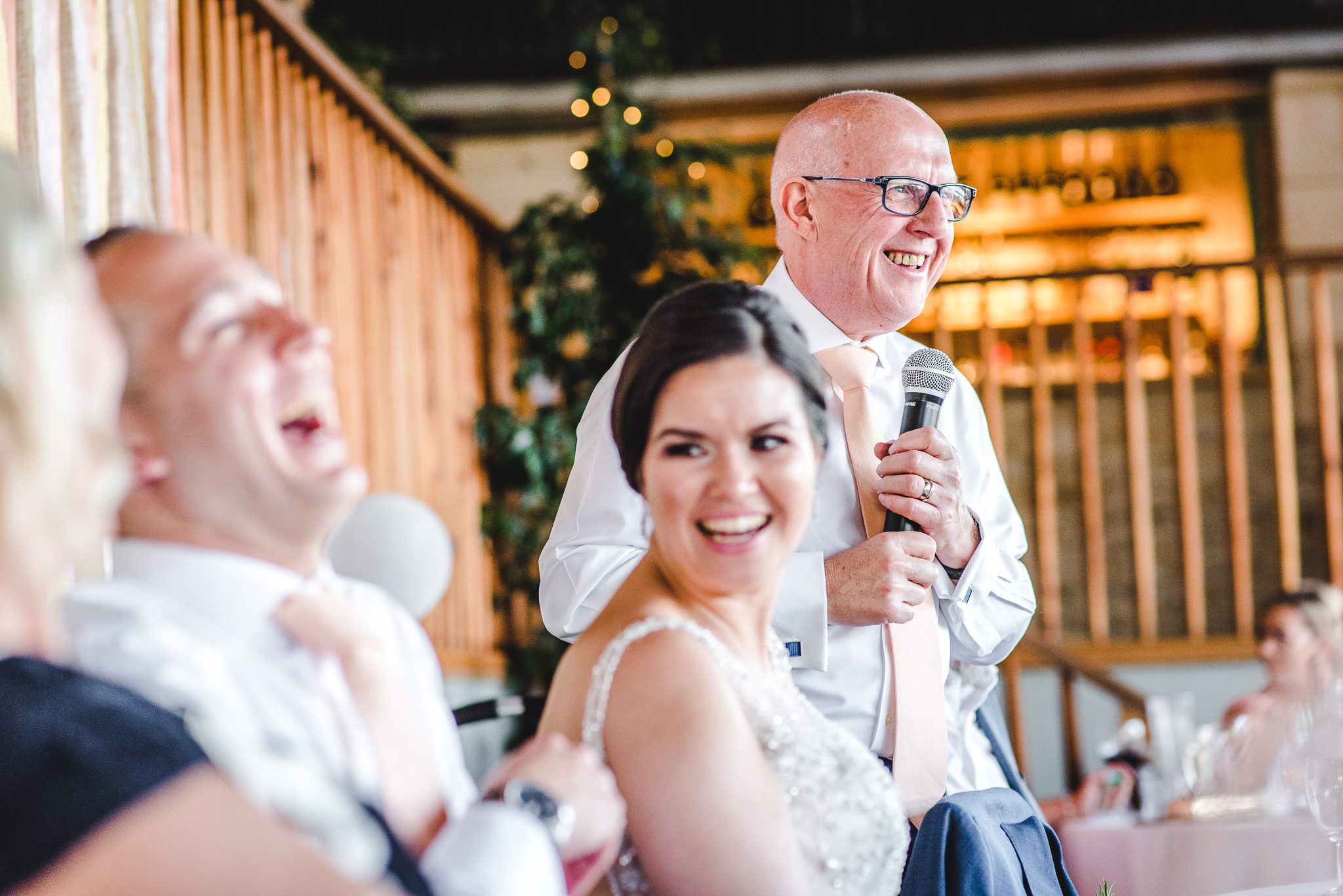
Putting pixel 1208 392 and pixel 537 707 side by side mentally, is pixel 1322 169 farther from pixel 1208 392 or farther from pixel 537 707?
pixel 537 707

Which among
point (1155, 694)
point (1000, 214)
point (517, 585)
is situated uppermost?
Answer: point (1000, 214)

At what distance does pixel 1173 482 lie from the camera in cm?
569

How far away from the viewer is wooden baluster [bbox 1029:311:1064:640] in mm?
5613

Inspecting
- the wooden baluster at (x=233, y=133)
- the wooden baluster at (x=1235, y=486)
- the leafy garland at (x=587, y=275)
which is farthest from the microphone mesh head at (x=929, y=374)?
the wooden baluster at (x=1235, y=486)

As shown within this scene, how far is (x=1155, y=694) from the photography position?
5.56 m

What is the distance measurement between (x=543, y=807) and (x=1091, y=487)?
16.4ft

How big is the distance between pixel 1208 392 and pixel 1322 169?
4.82ft

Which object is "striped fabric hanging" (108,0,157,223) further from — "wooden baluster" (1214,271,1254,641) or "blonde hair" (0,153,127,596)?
"wooden baluster" (1214,271,1254,641)

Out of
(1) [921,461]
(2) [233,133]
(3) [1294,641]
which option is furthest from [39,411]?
(3) [1294,641]

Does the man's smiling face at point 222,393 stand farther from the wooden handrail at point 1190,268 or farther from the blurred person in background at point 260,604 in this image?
the wooden handrail at point 1190,268

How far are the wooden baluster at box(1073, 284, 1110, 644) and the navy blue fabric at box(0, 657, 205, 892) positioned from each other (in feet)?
17.0

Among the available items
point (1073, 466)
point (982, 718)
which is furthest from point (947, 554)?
point (1073, 466)

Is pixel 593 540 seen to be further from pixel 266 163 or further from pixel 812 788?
pixel 266 163

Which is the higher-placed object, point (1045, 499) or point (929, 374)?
point (929, 374)
